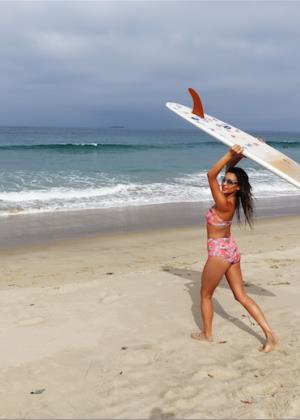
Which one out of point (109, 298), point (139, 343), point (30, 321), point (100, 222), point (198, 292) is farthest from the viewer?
point (100, 222)

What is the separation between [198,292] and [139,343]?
1668 millimetres

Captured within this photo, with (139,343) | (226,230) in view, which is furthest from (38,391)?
(226,230)

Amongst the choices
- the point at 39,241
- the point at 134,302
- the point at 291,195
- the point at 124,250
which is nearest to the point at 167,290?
the point at 134,302

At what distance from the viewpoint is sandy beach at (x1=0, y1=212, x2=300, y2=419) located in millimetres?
3227

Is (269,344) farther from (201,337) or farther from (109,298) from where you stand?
(109,298)

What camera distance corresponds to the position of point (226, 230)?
3992 mm

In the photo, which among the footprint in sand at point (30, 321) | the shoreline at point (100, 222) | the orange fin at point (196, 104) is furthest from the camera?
the shoreline at point (100, 222)

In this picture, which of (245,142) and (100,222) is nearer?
(245,142)

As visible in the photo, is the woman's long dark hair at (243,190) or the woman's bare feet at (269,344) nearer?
the woman's long dark hair at (243,190)

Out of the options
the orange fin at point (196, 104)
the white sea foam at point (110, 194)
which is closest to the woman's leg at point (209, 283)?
the orange fin at point (196, 104)

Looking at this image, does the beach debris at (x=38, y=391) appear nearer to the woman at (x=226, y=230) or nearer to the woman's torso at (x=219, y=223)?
the woman at (x=226, y=230)

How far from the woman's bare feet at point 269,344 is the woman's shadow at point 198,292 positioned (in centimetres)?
22

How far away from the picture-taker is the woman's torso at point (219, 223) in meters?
3.94

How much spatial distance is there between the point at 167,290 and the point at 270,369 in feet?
7.27
